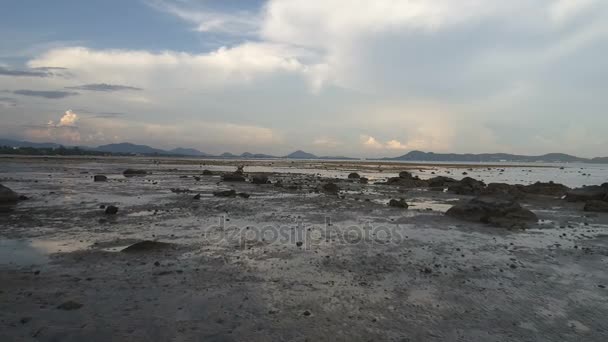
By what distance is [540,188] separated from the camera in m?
37.7

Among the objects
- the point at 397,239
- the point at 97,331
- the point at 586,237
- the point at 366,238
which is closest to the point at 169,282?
the point at 97,331

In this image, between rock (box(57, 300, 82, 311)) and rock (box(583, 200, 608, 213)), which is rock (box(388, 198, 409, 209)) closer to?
rock (box(583, 200, 608, 213))

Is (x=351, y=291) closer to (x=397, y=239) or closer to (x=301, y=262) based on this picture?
(x=301, y=262)

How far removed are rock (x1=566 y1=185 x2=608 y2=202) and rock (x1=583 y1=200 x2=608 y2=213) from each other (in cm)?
351

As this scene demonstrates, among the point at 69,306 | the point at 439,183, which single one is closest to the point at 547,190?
the point at 439,183

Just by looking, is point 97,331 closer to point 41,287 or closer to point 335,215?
point 41,287

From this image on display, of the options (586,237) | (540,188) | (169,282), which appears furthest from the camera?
(540,188)

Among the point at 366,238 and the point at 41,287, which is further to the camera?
the point at 366,238

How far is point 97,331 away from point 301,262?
237 inches

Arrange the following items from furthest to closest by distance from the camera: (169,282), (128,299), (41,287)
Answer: (169,282) < (41,287) < (128,299)

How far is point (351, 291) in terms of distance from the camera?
9.09 m

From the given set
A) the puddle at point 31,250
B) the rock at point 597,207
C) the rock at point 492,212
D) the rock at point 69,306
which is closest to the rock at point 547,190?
the rock at point 597,207

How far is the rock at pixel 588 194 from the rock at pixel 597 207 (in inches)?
138

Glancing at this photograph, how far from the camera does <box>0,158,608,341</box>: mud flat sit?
7055 mm
